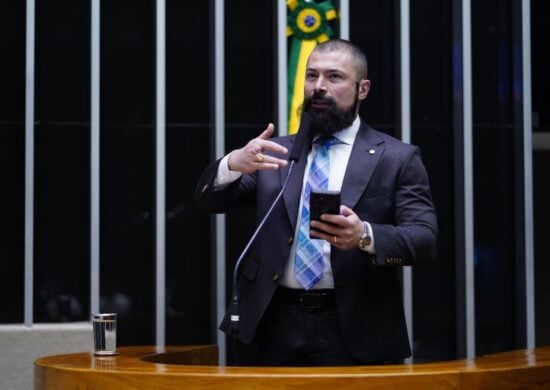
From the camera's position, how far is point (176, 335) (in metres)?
5.47

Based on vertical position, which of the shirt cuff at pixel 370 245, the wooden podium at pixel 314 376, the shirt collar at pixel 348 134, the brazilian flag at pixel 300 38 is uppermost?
the brazilian flag at pixel 300 38

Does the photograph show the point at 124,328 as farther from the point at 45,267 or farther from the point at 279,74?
the point at 279,74

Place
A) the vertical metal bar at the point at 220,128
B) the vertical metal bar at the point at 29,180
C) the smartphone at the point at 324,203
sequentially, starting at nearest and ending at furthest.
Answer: the smartphone at the point at 324,203, the vertical metal bar at the point at 29,180, the vertical metal bar at the point at 220,128

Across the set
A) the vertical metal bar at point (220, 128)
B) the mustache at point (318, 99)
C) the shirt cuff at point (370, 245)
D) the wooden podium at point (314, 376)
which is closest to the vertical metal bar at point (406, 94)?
the vertical metal bar at point (220, 128)

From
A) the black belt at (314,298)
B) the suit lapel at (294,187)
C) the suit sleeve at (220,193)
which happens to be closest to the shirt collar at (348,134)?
the suit lapel at (294,187)

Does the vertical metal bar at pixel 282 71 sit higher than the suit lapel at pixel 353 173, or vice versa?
the vertical metal bar at pixel 282 71

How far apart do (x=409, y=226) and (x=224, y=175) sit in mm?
628

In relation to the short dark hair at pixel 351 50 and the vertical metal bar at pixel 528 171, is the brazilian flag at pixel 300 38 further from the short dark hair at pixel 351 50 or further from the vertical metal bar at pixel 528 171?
the short dark hair at pixel 351 50

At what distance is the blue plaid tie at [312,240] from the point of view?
3664 millimetres

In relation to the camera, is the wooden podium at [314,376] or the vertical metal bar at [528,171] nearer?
the wooden podium at [314,376]

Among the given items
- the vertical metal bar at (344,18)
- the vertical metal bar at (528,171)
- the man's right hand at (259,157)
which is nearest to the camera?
the man's right hand at (259,157)

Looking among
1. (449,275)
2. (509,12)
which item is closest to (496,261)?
(449,275)

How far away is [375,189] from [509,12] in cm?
234

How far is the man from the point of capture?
3.65 m
